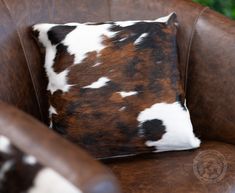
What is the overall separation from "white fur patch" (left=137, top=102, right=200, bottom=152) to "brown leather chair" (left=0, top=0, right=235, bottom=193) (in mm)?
29

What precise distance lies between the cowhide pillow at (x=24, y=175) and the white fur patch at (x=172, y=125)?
0.41 metres

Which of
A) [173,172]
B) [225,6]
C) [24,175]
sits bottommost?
[173,172]

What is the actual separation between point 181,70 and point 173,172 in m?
0.30

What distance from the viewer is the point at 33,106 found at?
1.17m

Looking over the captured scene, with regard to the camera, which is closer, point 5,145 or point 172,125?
point 5,145

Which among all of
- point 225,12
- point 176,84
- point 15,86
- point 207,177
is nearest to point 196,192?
point 207,177

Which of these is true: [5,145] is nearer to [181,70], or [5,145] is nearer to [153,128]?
[153,128]

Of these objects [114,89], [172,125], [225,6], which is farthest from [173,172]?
[225,6]

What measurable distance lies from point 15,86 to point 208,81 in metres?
0.50

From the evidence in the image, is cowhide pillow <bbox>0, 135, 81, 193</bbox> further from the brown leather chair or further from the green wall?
the green wall

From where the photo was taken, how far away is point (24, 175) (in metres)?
0.74

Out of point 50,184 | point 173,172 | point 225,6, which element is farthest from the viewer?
point 225,6

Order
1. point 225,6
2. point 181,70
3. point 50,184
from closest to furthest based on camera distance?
point 50,184 < point 181,70 < point 225,6

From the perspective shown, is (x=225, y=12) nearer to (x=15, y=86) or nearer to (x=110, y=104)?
(x=110, y=104)
